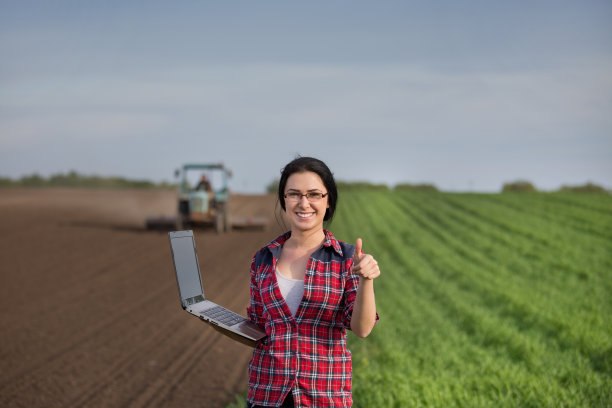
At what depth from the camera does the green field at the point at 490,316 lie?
5.34 m

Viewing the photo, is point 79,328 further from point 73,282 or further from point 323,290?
point 323,290

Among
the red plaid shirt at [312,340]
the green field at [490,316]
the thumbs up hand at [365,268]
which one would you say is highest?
the thumbs up hand at [365,268]

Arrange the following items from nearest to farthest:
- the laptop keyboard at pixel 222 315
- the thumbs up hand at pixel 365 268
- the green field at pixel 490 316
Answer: the thumbs up hand at pixel 365 268 → the laptop keyboard at pixel 222 315 → the green field at pixel 490 316

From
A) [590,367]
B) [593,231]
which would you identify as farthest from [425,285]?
[593,231]

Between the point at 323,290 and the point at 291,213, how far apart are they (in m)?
0.37

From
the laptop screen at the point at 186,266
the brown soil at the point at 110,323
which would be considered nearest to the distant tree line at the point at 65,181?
the brown soil at the point at 110,323

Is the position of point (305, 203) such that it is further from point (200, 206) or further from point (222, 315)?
point (200, 206)

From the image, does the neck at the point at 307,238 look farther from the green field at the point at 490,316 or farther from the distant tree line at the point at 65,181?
the distant tree line at the point at 65,181

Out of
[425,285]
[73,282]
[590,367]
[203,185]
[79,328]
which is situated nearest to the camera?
[590,367]

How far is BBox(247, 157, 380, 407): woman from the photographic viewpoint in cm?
214

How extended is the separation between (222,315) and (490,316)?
7568 mm

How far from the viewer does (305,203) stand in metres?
2.26

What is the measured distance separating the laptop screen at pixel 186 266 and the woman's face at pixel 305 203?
0.50 meters

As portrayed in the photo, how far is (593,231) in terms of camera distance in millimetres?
19094
